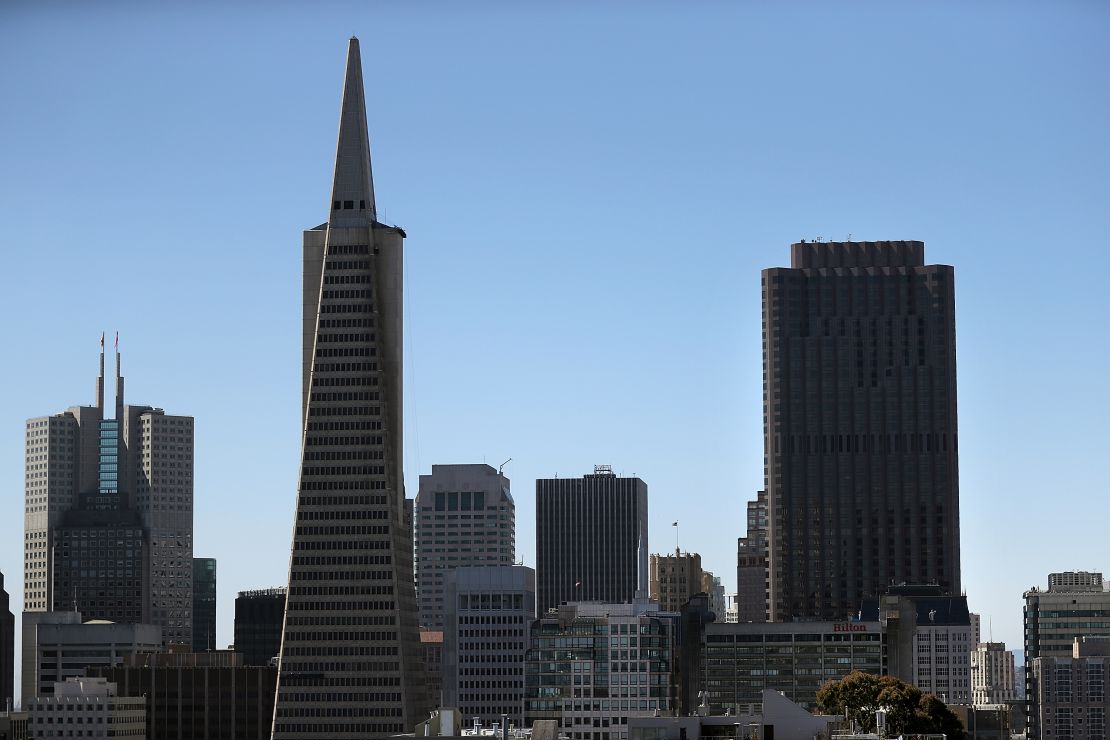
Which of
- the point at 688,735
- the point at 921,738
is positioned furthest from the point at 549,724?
the point at 921,738

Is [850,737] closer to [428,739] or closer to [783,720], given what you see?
[783,720]

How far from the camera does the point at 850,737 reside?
15012 centimetres

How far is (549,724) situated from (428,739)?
14613mm

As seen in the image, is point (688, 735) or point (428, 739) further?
point (688, 735)

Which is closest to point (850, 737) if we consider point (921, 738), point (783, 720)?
point (783, 720)

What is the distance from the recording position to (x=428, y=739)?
148 metres

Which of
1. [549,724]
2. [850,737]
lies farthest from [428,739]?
[850,737]

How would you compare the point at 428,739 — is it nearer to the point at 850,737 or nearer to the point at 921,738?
the point at 850,737

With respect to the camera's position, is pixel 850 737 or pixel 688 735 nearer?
pixel 850 737

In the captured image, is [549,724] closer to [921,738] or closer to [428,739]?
[428,739]

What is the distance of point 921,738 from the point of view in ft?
548

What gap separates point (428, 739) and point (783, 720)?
23.6 m

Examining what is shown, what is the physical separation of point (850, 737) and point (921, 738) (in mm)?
18458

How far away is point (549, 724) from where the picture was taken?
160375mm
